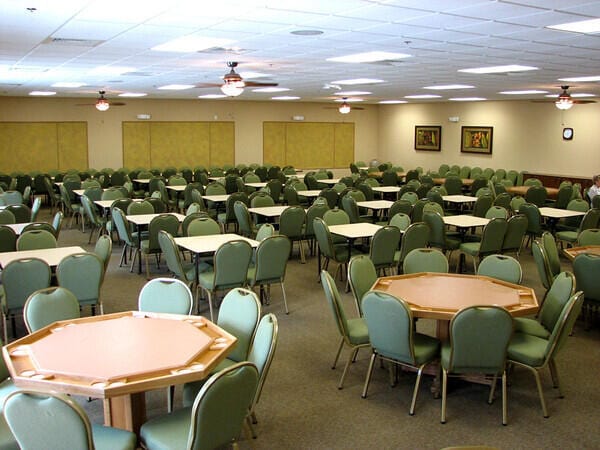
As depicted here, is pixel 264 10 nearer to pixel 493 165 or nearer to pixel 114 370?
pixel 114 370

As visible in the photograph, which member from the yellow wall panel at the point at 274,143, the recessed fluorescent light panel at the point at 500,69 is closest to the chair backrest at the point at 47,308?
the recessed fluorescent light panel at the point at 500,69

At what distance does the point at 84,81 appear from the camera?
1322 centimetres

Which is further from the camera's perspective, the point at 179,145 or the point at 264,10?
the point at 179,145

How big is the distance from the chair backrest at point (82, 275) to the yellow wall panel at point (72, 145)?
14.4 meters

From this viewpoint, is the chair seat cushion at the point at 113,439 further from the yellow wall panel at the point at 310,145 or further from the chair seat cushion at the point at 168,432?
the yellow wall panel at the point at 310,145

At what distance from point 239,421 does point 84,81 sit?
11420 mm

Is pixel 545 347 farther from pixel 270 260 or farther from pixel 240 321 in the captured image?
pixel 270 260

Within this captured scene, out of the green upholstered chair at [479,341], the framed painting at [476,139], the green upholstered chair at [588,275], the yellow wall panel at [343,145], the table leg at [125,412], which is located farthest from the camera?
the yellow wall panel at [343,145]

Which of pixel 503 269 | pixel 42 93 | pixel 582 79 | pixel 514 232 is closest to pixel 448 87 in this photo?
pixel 582 79

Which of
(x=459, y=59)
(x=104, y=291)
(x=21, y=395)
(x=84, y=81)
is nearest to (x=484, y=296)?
(x=21, y=395)

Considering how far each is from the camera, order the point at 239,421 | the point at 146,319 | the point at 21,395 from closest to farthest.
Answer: the point at 21,395
the point at 239,421
the point at 146,319

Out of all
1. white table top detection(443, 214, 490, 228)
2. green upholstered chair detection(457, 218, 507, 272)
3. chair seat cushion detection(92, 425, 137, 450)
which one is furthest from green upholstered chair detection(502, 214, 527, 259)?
chair seat cushion detection(92, 425, 137, 450)

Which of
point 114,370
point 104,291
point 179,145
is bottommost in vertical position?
point 104,291

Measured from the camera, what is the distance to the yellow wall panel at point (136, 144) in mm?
20359
